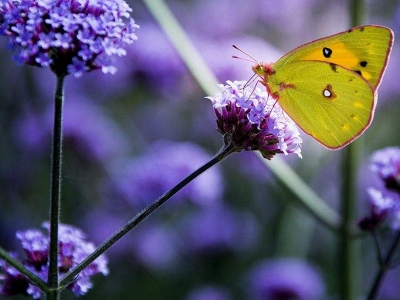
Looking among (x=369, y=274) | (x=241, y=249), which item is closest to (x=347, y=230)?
(x=241, y=249)

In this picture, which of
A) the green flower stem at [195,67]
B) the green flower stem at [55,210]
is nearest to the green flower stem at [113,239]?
the green flower stem at [55,210]

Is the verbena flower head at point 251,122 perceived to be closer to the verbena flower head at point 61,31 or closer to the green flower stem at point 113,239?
the green flower stem at point 113,239

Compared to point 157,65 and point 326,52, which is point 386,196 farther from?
point 157,65

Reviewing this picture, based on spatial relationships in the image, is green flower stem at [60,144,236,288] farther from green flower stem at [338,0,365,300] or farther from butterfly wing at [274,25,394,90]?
green flower stem at [338,0,365,300]

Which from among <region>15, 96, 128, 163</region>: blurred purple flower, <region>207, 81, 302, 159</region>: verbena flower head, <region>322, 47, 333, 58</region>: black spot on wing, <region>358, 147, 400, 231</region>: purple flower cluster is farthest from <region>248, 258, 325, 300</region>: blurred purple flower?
<region>207, 81, 302, 159</region>: verbena flower head

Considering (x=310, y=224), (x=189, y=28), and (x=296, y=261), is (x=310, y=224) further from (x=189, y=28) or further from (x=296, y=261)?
(x=189, y=28)

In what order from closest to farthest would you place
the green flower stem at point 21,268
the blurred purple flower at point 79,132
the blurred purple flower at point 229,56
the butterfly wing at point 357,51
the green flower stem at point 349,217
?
the green flower stem at point 21,268, the butterfly wing at point 357,51, the green flower stem at point 349,217, the blurred purple flower at point 79,132, the blurred purple flower at point 229,56
